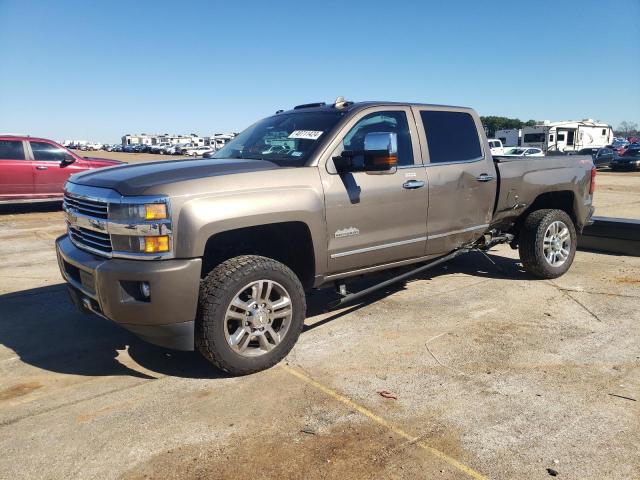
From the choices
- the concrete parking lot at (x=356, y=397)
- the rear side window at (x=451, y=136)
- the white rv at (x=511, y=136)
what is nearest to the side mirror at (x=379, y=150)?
the rear side window at (x=451, y=136)

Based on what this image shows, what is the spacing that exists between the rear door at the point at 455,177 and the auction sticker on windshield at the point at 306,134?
109cm

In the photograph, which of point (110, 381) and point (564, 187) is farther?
point (564, 187)

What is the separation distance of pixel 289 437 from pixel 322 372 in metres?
0.87

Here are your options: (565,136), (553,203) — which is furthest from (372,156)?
(565,136)

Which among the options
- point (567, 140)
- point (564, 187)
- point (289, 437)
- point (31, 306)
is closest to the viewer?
point (289, 437)

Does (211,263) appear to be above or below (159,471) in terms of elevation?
above

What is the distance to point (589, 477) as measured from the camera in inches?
102

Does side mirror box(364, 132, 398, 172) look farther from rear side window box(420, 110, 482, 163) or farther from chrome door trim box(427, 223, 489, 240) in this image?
chrome door trim box(427, 223, 489, 240)

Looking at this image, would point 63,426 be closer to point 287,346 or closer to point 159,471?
point 159,471

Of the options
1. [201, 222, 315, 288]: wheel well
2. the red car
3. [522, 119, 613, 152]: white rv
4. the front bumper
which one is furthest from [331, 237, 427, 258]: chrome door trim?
[522, 119, 613, 152]: white rv

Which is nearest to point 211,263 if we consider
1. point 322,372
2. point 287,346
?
point 287,346

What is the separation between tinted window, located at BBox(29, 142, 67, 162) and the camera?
478 inches

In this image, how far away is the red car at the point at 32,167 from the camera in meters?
11.8

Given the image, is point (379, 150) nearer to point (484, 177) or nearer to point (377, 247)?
point (377, 247)
